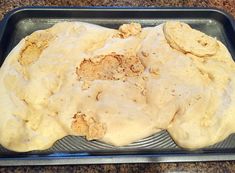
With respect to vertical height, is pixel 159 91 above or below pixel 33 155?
above

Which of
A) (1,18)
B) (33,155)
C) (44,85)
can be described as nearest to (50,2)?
(1,18)

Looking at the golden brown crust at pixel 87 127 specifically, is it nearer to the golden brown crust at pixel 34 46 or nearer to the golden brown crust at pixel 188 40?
the golden brown crust at pixel 34 46

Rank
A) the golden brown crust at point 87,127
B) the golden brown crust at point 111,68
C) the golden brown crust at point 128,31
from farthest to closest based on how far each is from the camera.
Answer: the golden brown crust at point 128,31
the golden brown crust at point 111,68
the golden brown crust at point 87,127

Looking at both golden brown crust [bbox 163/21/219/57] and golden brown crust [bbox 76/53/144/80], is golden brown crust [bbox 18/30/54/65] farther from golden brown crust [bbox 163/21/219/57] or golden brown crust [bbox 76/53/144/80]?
golden brown crust [bbox 163/21/219/57]

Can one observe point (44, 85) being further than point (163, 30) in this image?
No

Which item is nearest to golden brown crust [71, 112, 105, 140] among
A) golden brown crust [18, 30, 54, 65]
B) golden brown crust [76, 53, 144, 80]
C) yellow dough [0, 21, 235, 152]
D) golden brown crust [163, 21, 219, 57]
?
yellow dough [0, 21, 235, 152]

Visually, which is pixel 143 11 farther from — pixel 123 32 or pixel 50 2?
pixel 50 2

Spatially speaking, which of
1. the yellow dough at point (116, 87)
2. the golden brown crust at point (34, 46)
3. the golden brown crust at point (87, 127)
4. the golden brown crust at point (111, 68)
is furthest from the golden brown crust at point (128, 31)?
the golden brown crust at point (87, 127)
